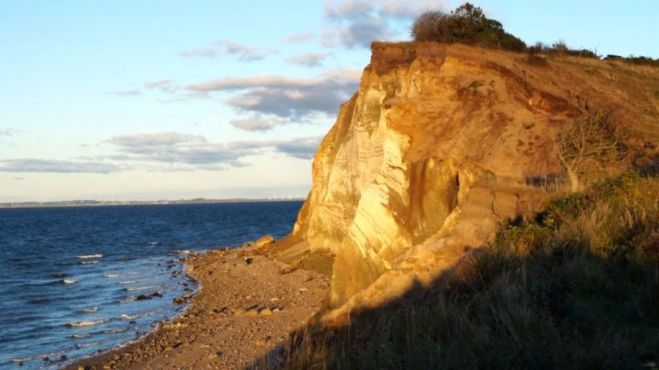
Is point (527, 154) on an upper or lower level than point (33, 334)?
upper

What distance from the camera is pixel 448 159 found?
15828 mm

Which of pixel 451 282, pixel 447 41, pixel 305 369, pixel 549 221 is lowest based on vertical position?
pixel 305 369

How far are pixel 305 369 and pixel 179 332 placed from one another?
13747mm

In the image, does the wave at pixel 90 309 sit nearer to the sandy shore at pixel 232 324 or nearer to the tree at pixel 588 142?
the sandy shore at pixel 232 324

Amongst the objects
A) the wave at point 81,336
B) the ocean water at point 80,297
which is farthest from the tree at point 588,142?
the wave at point 81,336

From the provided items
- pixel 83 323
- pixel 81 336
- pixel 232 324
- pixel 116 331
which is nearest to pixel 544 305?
pixel 232 324

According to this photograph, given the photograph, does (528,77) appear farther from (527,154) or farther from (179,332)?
(179,332)

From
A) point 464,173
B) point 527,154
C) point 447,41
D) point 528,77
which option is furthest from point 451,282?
point 447,41

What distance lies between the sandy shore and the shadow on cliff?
393cm

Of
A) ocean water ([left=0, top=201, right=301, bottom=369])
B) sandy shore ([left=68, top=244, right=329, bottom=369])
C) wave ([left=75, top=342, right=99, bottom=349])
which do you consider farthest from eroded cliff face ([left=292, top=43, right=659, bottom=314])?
ocean water ([left=0, top=201, right=301, bottom=369])

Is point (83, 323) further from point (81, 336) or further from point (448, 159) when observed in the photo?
point (448, 159)

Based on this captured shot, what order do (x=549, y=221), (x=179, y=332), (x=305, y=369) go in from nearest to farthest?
1. (x=305, y=369)
2. (x=549, y=221)
3. (x=179, y=332)

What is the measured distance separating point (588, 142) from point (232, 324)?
39.4 feet

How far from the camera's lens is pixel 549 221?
35.1ft
